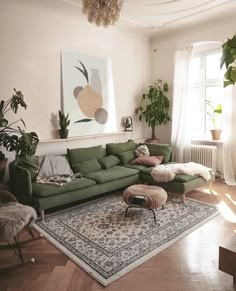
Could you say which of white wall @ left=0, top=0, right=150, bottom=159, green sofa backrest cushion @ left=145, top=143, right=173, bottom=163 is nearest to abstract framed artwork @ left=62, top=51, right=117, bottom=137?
white wall @ left=0, top=0, right=150, bottom=159

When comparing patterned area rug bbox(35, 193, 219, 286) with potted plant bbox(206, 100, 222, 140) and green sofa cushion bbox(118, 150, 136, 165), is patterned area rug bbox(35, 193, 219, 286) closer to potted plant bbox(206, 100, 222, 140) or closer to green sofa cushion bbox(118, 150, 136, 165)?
green sofa cushion bbox(118, 150, 136, 165)

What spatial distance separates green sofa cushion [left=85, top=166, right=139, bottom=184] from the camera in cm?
376

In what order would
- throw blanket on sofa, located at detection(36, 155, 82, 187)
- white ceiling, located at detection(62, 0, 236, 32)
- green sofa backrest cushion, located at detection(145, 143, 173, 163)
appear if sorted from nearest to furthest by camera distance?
1. throw blanket on sofa, located at detection(36, 155, 82, 187)
2. white ceiling, located at detection(62, 0, 236, 32)
3. green sofa backrest cushion, located at detection(145, 143, 173, 163)

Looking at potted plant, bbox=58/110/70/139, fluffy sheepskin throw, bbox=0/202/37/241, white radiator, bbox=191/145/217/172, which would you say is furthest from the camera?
white radiator, bbox=191/145/217/172

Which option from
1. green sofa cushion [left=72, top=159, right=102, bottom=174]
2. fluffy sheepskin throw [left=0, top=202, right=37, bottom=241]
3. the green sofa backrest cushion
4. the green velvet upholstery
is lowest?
the green velvet upholstery

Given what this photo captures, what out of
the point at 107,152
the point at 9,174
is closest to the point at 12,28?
the point at 9,174

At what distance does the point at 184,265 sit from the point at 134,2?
364 centimetres

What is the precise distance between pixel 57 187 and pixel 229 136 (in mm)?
3237

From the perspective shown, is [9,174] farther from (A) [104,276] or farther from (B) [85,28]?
(B) [85,28]

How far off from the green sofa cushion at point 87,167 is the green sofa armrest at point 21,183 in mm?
945

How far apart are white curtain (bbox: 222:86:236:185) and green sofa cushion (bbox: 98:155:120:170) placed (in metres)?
2.03

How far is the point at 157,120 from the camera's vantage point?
5.40 m

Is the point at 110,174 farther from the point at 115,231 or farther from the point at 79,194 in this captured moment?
the point at 115,231

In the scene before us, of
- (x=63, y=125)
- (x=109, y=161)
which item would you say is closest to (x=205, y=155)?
(x=109, y=161)
